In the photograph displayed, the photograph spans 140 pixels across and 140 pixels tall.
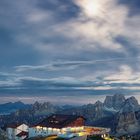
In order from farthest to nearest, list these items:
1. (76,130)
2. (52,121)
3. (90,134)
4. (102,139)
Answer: (52,121)
(76,130)
(90,134)
(102,139)

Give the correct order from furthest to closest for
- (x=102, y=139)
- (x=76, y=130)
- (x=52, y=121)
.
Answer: (x=52, y=121) < (x=76, y=130) < (x=102, y=139)

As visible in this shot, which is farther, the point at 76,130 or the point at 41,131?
the point at 41,131

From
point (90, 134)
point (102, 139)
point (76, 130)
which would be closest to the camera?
point (102, 139)

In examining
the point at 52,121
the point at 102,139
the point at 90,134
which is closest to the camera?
the point at 102,139

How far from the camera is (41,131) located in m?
171

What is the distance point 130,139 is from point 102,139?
2120cm

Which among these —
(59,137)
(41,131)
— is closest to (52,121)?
(41,131)

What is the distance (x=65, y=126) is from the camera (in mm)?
159375

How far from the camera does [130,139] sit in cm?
14438

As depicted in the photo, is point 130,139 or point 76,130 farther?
point 76,130

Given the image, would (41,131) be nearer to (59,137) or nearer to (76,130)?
(76,130)

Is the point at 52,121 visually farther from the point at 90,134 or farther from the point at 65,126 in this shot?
the point at 90,134

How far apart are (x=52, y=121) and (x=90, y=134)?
35831mm

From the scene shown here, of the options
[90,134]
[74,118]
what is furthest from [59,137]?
[74,118]
